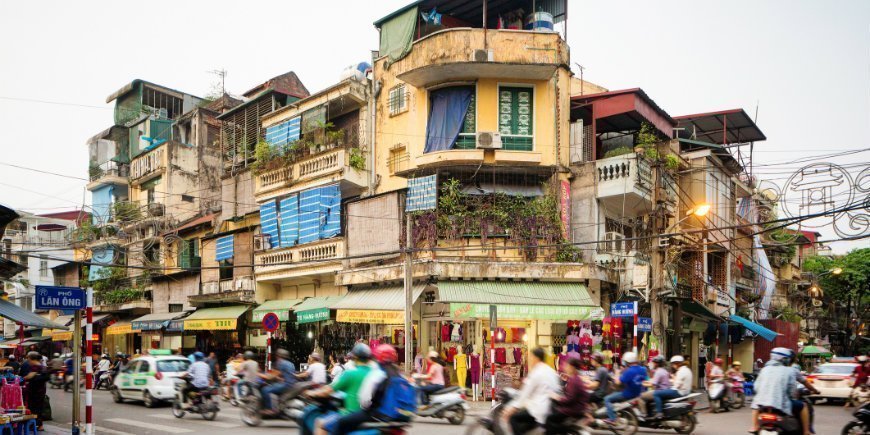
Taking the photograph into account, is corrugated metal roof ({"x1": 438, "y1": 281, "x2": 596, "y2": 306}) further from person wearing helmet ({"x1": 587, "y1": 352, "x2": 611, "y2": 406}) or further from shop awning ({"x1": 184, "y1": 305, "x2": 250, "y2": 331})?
shop awning ({"x1": 184, "y1": 305, "x2": 250, "y2": 331})

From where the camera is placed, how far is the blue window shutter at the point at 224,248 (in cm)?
3014

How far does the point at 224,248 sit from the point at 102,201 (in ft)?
52.8

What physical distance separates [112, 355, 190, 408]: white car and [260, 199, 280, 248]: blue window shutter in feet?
27.5

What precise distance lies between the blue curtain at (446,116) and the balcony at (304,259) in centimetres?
489

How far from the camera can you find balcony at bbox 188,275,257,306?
29.1 metres

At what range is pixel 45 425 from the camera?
1596 centimetres

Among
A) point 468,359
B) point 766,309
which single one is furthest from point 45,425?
point 766,309

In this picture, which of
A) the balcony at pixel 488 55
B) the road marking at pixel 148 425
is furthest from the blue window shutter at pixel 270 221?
the road marking at pixel 148 425

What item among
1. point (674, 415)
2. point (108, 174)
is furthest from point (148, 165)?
point (674, 415)

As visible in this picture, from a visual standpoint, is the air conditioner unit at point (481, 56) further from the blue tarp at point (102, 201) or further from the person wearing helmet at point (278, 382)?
the blue tarp at point (102, 201)

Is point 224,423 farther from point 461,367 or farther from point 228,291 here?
point 228,291

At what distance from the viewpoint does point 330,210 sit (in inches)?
1017

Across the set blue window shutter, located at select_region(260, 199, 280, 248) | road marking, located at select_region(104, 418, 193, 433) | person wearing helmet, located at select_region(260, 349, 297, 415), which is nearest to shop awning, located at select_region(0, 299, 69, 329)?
road marking, located at select_region(104, 418, 193, 433)

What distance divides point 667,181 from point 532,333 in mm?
7415
